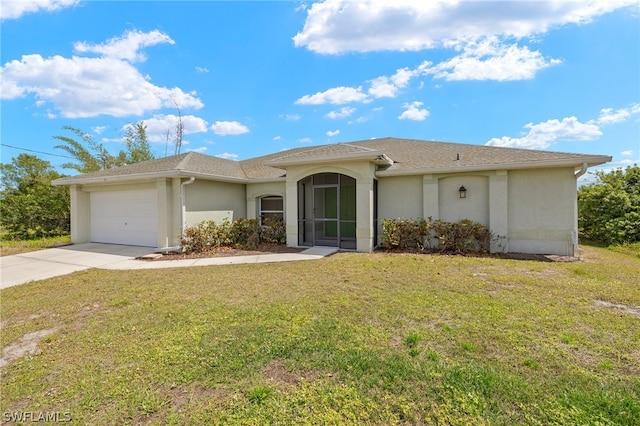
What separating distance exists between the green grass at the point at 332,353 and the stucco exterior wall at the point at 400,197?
515 centimetres

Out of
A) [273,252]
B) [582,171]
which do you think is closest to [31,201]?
[273,252]

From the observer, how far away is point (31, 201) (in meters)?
15.3

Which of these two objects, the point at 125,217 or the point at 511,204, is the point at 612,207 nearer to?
the point at 511,204

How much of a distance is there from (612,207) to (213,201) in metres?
17.3

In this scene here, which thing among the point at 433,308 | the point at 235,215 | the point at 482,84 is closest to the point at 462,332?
the point at 433,308

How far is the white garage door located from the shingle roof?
946mm

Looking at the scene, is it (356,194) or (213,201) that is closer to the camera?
(356,194)

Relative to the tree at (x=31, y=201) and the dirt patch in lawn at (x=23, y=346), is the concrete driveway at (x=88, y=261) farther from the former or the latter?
the tree at (x=31, y=201)

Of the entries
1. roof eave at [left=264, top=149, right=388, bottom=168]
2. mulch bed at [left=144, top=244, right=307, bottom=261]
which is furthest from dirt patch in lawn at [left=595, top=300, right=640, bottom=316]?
mulch bed at [left=144, top=244, right=307, bottom=261]

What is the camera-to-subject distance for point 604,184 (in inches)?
530

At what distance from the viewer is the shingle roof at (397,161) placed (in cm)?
922

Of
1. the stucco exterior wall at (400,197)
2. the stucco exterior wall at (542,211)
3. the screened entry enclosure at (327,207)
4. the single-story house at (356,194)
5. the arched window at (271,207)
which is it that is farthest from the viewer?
the arched window at (271,207)

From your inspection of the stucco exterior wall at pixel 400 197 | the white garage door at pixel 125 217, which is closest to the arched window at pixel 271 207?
the white garage door at pixel 125 217

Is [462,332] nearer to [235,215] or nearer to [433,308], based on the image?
[433,308]
